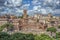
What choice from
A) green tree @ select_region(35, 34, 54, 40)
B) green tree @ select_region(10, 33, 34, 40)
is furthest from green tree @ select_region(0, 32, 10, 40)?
green tree @ select_region(35, 34, 54, 40)

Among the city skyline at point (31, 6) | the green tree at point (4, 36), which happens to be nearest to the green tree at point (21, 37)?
the green tree at point (4, 36)

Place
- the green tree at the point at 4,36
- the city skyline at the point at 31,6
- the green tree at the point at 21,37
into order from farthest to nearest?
the city skyline at the point at 31,6
the green tree at the point at 4,36
the green tree at the point at 21,37

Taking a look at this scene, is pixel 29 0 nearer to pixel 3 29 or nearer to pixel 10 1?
pixel 10 1

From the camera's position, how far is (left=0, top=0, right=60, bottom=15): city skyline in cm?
781

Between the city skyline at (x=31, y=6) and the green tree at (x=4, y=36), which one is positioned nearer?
the green tree at (x=4, y=36)

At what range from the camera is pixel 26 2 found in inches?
306

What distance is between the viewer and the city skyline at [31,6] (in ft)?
25.6

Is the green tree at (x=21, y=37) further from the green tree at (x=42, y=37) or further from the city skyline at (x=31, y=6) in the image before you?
the city skyline at (x=31, y=6)

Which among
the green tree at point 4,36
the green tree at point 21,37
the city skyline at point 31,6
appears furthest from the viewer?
the city skyline at point 31,6

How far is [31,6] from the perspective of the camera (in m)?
7.82

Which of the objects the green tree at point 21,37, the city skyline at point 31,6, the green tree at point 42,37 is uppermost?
the city skyline at point 31,6

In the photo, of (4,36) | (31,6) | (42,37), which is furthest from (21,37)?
(31,6)

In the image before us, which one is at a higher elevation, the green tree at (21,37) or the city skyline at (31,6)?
the city skyline at (31,6)

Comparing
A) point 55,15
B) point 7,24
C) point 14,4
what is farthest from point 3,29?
point 55,15
